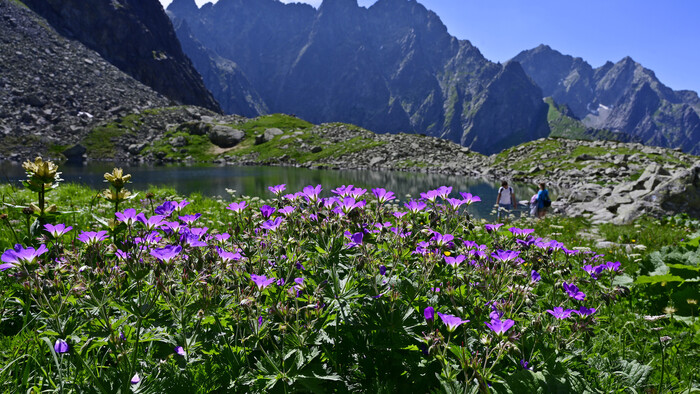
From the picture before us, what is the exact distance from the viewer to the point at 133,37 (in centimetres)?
16725

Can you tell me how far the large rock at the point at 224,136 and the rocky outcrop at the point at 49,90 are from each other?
3006cm

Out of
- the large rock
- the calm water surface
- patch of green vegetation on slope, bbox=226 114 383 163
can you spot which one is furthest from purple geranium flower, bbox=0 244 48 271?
the large rock

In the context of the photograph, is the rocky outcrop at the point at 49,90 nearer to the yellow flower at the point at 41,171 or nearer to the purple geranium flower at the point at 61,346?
the yellow flower at the point at 41,171

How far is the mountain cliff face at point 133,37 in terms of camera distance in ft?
467

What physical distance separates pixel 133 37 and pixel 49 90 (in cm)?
7924

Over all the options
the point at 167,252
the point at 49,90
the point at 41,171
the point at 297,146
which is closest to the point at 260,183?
the point at 41,171

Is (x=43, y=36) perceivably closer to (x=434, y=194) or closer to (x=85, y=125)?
(x=85, y=125)

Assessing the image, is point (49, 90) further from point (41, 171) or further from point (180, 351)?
point (180, 351)

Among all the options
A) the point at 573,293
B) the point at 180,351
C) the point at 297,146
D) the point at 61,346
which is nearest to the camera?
the point at 61,346

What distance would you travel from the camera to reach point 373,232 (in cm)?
381

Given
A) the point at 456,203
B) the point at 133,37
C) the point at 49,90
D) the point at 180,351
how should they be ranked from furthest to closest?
the point at 133,37 → the point at 49,90 → the point at 456,203 → the point at 180,351

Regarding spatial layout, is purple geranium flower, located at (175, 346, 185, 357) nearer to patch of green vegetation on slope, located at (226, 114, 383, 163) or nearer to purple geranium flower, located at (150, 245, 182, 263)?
purple geranium flower, located at (150, 245, 182, 263)

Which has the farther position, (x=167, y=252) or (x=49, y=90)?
(x=49, y=90)

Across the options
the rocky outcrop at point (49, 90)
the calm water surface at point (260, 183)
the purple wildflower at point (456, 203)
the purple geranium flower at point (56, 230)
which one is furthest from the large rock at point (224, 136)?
the purple wildflower at point (456, 203)
